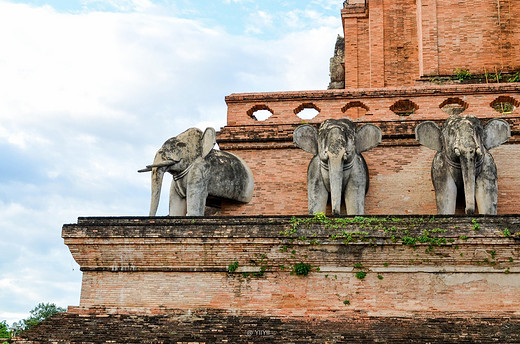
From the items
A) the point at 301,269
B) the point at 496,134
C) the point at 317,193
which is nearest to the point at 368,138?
the point at 317,193

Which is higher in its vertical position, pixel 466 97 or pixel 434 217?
pixel 466 97

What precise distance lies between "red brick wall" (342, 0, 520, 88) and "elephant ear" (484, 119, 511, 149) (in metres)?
4.91

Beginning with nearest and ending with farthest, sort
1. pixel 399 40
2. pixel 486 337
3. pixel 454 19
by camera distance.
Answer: pixel 486 337
pixel 454 19
pixel 399 40

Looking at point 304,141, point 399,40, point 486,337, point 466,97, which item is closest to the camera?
point 486,337

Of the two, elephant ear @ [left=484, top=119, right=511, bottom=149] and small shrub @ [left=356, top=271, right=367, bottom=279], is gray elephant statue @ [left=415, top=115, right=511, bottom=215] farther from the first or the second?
small shrub @ [left=356, top=271, right=367, bottom=279]

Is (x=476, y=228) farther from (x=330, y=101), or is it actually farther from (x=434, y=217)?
(x=330, y=101)

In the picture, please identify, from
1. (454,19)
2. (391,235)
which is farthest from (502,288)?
(454,19)

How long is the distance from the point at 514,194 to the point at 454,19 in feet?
19.0

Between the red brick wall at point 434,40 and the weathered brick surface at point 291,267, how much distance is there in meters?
7.24

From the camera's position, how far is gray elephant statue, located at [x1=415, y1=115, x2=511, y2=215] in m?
12.0

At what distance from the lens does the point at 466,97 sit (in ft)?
49.0

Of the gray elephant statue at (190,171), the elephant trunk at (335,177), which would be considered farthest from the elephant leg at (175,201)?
the elephant trunk at (335,177)

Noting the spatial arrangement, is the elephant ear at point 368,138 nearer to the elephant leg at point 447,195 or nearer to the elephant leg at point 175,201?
the elephant leg at point 447,195

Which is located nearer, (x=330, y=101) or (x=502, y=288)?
(x=502, y=288)
